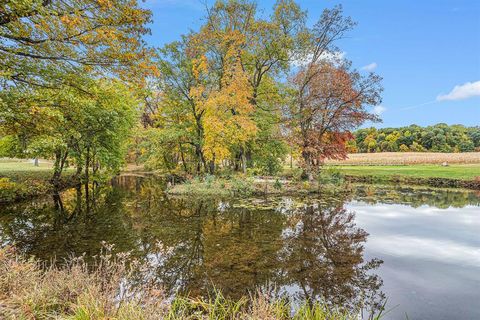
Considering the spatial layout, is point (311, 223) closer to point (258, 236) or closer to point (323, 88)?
point (258, 236)

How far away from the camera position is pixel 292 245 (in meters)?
8.87

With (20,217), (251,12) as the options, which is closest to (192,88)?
(251,12)

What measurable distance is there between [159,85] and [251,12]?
35.1 ft

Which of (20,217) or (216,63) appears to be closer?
(20,217)

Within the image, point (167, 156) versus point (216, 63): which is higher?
point (216, 63)

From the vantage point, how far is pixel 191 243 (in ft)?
30.2

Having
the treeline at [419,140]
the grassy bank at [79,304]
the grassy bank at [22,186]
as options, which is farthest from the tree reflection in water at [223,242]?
the treeline at [419,140]

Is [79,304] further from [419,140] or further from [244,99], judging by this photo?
[419,140]

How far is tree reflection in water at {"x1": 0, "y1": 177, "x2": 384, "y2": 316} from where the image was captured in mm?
6203

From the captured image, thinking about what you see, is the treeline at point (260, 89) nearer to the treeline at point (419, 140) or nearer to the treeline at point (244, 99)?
the treeline at point (244, 99)

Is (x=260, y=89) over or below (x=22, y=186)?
over

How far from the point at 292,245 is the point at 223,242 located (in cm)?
224

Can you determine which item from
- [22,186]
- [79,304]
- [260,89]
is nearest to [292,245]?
[79,304]

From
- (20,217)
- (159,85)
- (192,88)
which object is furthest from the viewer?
(159,85)
